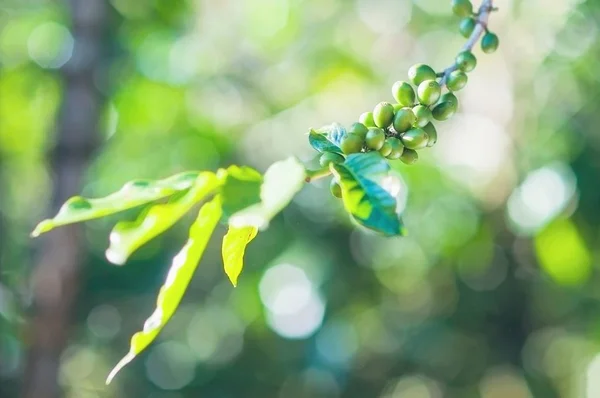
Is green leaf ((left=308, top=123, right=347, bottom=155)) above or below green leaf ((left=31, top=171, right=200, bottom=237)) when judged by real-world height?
above

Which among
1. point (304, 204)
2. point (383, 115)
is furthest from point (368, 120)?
point (304, 204)

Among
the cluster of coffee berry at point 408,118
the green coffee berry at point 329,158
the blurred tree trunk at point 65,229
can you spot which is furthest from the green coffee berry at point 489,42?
the blurred tree trunk at point 65,229

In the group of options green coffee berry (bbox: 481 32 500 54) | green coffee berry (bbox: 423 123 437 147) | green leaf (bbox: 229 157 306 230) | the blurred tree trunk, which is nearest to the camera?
green leaf (bbox: 229 157 306 230)

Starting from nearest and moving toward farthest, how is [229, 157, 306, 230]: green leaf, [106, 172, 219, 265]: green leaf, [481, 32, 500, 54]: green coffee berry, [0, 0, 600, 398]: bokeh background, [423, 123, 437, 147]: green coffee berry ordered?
[229, 157, 306, 230]: green leaf
[106, 172, 219, 265]: green leaf
[423, 123, 437, 147]: green coffee berry
[481, 32, 500, 54]: green coffee berry
[0, 0, 600, 398]: bokeh background

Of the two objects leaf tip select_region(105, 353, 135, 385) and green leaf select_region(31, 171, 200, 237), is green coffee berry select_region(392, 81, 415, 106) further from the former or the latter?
leaf tip select_region(105, 353, 135, 385)

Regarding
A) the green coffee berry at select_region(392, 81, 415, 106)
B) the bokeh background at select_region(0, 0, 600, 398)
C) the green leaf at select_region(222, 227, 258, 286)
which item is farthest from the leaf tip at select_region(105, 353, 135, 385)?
the bokeh background at select_region(0, 0, 600, 398)

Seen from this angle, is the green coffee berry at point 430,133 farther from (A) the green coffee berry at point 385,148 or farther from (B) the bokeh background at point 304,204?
(B) the bokeh background at point 304,204

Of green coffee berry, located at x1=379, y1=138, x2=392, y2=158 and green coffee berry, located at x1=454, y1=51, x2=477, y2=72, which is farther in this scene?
green coffee berry, located at x1=454, y1=51, x2=477, y2=72
